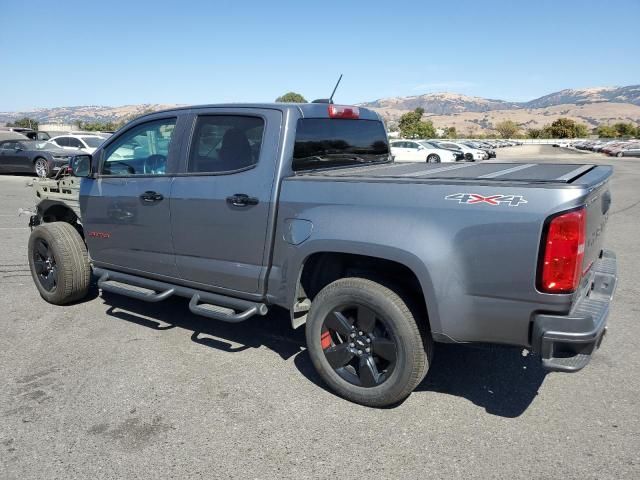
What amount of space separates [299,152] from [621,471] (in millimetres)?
2605

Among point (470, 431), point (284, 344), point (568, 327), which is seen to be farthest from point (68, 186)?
point (568, 327)

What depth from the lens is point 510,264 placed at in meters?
2.56

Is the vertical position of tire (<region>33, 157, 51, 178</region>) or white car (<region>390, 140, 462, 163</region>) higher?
white car (<region>390, 140, 462, 163</region>)

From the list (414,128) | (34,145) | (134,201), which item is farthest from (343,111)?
(414,128)

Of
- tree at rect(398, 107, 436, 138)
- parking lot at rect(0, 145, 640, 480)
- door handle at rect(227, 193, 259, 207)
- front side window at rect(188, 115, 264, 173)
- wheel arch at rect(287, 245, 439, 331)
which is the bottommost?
parking lot at rect(0, 145, 640, 480)

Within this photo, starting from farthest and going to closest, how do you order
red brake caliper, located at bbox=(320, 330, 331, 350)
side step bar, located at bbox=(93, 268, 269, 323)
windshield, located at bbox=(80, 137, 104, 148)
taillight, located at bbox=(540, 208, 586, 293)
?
windshield, located at bbox=(80, 137, 104, 148) < side step bar, located at bbox=(93, 268, 269, 323) < red brake caliper, located at bbox=(320, 330, 331, 350) < taillight, located at bbox=(540, 208, 586, 293)

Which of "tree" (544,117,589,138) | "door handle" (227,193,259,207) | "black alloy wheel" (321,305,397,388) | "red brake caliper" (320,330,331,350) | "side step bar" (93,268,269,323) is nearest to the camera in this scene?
"black alloy wheel" (321,305,397,388)

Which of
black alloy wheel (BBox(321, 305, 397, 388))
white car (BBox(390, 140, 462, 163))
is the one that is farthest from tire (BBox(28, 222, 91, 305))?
white car (BBox(390, 140, 462, 163))

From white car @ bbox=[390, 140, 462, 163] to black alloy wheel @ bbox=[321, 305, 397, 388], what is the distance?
25078mm

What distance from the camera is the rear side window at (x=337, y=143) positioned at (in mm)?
3631

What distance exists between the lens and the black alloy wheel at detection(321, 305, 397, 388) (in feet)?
10.2

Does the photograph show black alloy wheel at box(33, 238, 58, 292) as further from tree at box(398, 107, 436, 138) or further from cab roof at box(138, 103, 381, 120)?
tree at box(398, 107, 436, 138)

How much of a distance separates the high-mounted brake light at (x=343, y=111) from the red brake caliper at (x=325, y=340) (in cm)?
168

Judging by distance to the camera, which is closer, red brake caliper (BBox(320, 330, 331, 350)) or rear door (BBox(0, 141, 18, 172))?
red brake caliper (BBox(320, 330, 331, 350))
